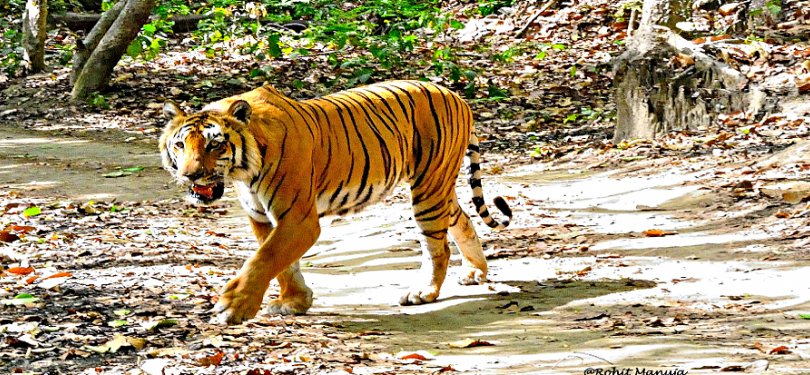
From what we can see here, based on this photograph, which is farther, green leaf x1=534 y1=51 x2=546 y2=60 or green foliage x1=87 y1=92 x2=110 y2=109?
green leaf x1=534 y1=51 x2=546 y2=60

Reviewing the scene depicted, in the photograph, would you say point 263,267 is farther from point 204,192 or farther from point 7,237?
point 7,237

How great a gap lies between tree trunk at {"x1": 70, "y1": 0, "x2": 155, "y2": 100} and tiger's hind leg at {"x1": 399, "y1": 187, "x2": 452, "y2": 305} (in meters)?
8.24

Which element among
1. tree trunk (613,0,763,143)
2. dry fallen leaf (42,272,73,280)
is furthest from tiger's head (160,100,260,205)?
tree trunk (613,0,763,143)

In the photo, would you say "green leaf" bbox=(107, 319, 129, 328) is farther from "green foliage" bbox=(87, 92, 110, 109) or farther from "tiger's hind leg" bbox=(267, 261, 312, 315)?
"green foliage" bbox=(87, 92, 110, 109)

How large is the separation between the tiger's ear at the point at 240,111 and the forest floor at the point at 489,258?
98 centimetres

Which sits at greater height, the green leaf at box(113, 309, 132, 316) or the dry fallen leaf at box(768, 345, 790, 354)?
the dry fallen leaf at box(768, 345, 790, 354)

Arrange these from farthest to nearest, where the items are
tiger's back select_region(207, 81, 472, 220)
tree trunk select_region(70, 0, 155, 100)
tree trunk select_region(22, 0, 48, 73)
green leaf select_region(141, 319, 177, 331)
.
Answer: tree trunk select_region(22, 0, 48, 73)
tree trunk select_region(70, 0, 155, 100)
tiger's back select_region(207, 81, 472, 220)
green leaf select_region(141, 319, 177, 331)

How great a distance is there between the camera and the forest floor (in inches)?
172

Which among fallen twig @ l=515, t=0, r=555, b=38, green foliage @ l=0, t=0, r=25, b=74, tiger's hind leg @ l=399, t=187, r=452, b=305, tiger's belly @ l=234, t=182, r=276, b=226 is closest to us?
tiger's belly @ l=234, t=182, r=276, b=226

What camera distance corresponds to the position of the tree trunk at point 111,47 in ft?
43.5

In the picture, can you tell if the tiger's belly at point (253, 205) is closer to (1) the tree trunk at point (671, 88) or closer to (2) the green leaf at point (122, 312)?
(2) the green leaf at point (122, 312)

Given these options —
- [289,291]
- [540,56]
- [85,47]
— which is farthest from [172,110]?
[540,56]

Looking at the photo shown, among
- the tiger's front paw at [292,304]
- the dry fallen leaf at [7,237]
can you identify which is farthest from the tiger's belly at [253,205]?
the dry fallen leaf at [7,237]

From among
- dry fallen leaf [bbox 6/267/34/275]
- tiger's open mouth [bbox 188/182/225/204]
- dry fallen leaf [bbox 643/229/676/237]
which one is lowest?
dry fallen leaf [bbox 643/229/676/237]
